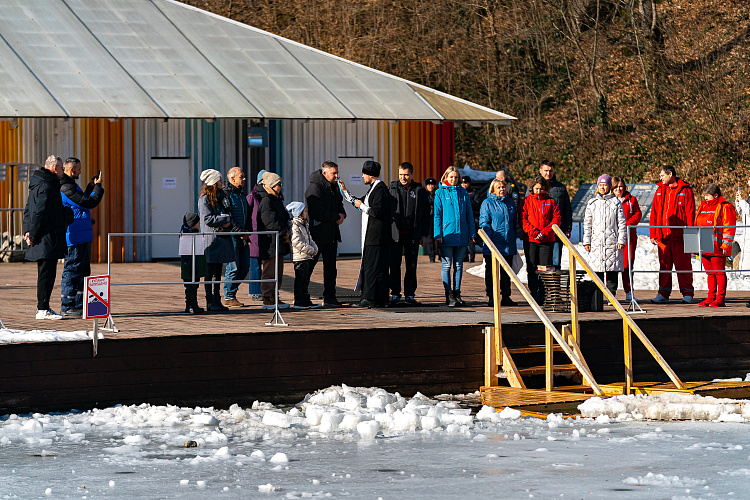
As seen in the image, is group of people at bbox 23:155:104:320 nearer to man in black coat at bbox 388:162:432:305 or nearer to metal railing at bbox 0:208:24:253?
A: man in black coat at bbox 388:162:432:305

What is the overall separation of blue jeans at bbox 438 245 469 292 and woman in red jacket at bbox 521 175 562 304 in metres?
0.82

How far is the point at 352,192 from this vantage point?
24.0 m

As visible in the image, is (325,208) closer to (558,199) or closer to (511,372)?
(558,199)

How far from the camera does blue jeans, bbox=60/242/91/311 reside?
12.2m

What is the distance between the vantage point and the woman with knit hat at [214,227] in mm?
12312

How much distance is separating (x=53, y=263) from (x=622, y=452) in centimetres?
649

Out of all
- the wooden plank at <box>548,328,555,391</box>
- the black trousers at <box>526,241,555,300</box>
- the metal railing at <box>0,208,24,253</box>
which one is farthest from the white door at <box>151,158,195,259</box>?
the wooden plank at <box>548,328,555,391</box>

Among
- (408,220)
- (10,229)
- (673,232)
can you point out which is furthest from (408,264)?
(10,229)

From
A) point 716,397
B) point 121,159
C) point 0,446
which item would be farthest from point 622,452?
point 121,159

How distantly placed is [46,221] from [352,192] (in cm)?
→ 1263

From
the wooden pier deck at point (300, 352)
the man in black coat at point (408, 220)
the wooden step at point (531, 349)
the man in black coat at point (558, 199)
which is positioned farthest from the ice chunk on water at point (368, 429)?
the man in black coat at point (558, 199)

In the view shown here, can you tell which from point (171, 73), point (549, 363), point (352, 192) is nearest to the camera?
point (549, 363)

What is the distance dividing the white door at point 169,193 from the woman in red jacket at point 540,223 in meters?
10.7

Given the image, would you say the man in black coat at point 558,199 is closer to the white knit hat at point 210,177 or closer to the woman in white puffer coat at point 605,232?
the woman in white puffer coat at point 605,232
